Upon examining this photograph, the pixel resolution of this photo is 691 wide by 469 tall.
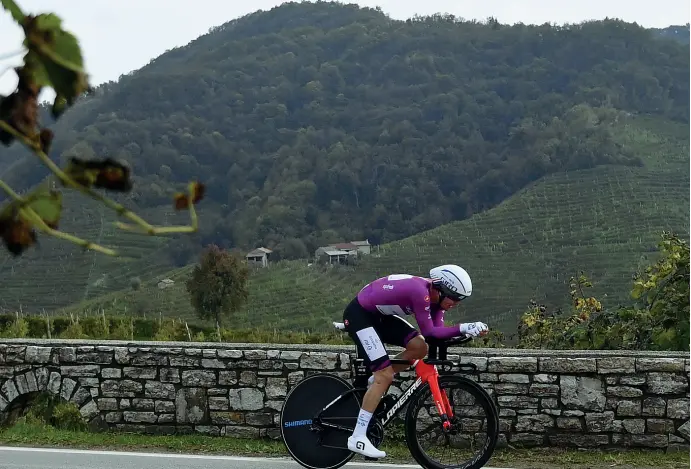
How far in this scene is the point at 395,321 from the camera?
22.2ft

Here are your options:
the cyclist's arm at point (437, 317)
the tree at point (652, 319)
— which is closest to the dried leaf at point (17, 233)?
the cyclist's arm at point (437, 317)

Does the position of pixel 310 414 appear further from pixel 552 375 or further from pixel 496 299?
pixel 496 299

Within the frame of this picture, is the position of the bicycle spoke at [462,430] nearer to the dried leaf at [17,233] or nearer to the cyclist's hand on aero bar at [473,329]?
the cyclist's hand on aero bar at [473,329]

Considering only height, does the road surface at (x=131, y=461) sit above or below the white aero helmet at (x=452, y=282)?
below

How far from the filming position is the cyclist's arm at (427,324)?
20.8ft

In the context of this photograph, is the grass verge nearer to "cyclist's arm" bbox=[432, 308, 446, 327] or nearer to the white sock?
the white sock

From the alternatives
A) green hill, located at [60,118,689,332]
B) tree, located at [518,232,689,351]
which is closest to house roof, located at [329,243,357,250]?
green hill, located at [60,118,689,332]

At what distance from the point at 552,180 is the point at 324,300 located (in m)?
37.9

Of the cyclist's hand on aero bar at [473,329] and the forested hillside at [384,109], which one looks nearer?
the cyclist's hand on aero bar at [473,329]

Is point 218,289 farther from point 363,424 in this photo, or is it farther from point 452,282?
point 452,282

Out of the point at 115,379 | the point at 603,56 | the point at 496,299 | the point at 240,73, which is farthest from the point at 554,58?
the point at 115,379

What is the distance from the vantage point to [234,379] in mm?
8070

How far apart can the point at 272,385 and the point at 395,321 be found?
1.61 meters

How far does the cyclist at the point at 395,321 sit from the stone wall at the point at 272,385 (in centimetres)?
99
